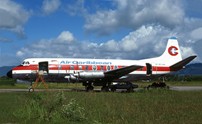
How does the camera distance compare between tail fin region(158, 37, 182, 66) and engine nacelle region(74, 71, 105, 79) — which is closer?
engine nacelle region(74, 71, 105, 79)

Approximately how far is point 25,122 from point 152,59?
3171cm

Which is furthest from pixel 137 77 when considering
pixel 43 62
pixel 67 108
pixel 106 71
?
pixel 67 108

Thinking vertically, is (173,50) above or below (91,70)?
above

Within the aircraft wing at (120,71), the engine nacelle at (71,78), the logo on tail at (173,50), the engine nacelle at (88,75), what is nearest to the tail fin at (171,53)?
the logo on tail at (173,50)

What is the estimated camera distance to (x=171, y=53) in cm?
4478

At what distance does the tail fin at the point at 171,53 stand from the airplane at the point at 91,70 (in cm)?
137

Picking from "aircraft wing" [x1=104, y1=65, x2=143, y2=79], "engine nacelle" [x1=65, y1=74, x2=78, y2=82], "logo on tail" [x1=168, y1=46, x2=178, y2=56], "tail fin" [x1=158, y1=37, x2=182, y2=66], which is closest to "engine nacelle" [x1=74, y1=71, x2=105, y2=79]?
"engine nacelle" [x1=65, y1=74, x2=78, y2=82]

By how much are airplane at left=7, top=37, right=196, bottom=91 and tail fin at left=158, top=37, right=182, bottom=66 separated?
137cm

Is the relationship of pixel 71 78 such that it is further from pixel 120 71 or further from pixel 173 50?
pixel 173 50

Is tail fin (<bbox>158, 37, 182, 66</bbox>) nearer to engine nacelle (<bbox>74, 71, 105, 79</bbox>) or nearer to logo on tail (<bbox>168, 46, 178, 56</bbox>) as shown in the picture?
logo on tail (<bbox>168, 46, 178, 56</bbox>)

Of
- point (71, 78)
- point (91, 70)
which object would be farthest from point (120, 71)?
point (71, 78)

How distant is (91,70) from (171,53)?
12707mm

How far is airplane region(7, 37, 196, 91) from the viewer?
3591cm

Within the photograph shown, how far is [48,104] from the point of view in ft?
48.1
